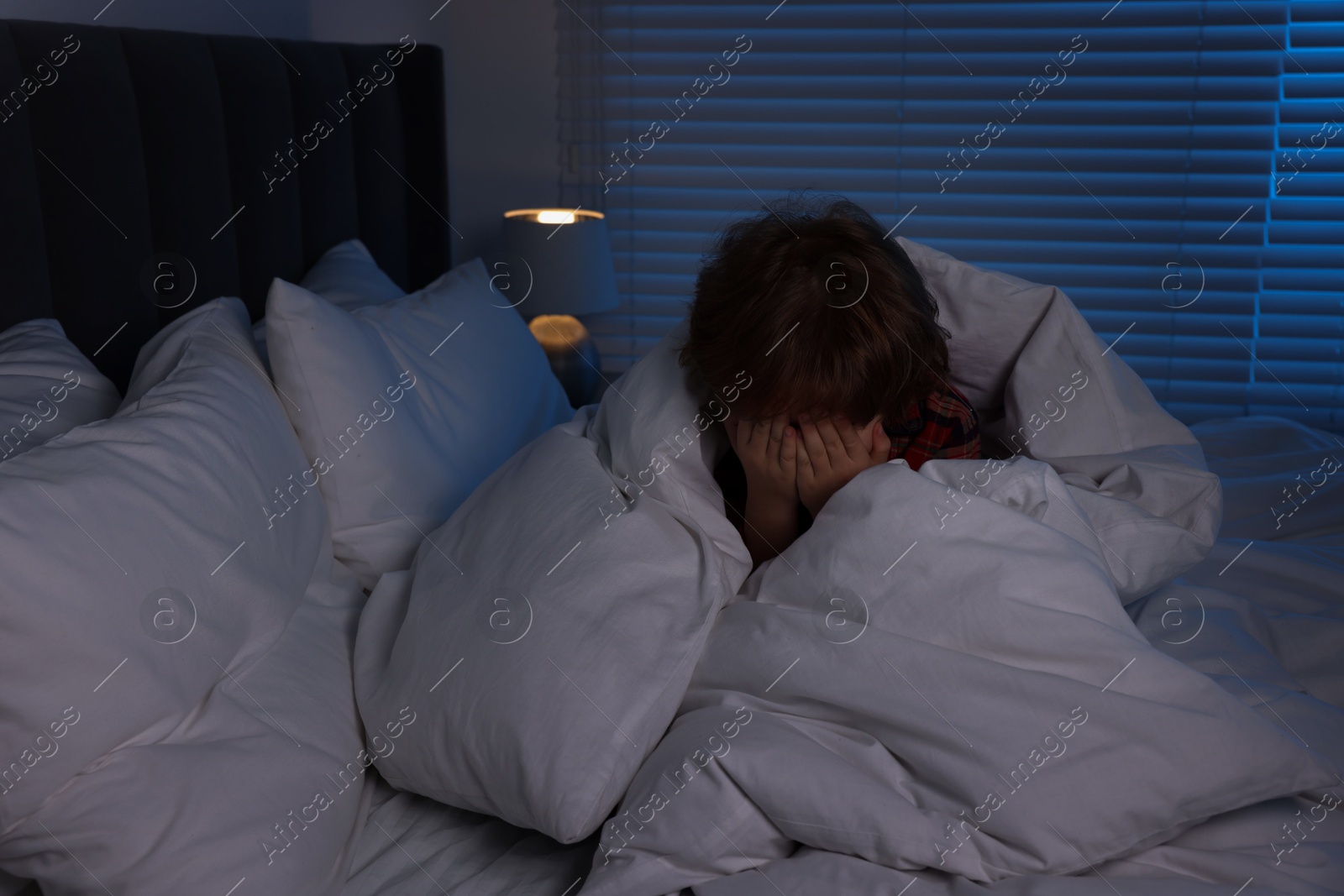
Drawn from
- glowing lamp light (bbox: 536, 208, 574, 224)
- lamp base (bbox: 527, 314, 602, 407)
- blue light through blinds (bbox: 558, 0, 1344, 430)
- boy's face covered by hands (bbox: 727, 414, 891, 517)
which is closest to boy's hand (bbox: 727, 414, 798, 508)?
boy's face covered by hands (bbox: 727, 414, 891, 517)

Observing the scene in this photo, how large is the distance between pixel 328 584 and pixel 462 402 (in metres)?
0.35

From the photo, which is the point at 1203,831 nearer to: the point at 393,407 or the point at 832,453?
the point at 832,453

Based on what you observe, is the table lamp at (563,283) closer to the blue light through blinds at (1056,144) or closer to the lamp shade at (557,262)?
the lamp shade at (557,262)

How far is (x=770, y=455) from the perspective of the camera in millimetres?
1026

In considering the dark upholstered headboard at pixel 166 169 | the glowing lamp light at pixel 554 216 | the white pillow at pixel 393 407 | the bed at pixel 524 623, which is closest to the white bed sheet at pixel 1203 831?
the bed at pixel 524 623

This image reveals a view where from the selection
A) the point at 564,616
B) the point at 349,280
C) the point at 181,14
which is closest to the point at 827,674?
the point at 564,616

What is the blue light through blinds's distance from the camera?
2.15 m

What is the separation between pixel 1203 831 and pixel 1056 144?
184 centimetres

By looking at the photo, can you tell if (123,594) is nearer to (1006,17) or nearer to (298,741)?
(298,741)

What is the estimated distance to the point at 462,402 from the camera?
1.31 meters

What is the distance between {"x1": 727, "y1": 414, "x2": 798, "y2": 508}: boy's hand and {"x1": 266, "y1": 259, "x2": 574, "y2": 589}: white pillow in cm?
40

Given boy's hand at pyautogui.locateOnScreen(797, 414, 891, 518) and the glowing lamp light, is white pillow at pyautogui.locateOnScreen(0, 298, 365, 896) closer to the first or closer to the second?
boy's hand at pyautogui.locateOnScreen(797, 414, 891, 518)

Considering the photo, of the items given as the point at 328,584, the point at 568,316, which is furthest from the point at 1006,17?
the point at 328,584

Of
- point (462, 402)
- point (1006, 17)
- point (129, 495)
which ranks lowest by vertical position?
point (462, 402)
